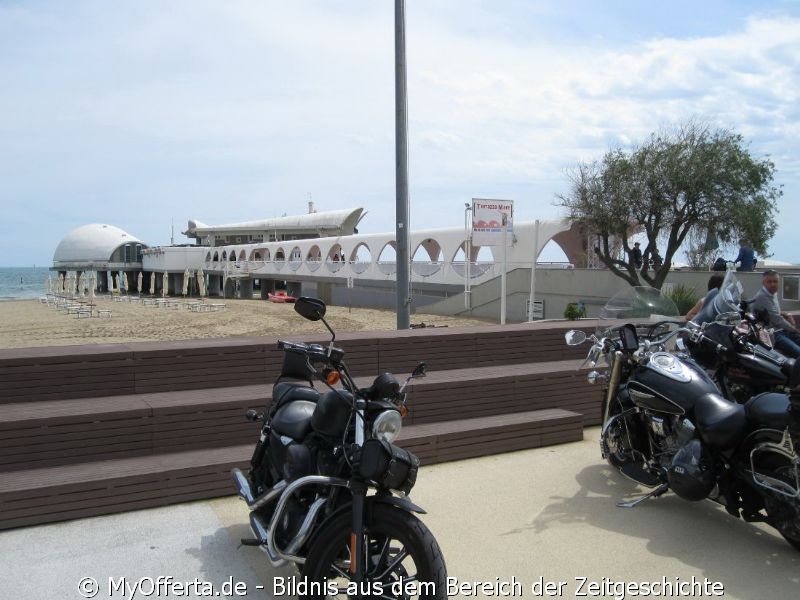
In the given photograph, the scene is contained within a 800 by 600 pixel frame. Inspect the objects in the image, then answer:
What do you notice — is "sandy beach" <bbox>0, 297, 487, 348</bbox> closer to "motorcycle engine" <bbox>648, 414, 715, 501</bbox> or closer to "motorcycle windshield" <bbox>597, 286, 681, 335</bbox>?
"motorcycle windshield" <bbox>597, 286, 681, 335</bbox>

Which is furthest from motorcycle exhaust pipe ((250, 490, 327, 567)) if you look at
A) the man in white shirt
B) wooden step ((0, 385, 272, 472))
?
the man in white shirt

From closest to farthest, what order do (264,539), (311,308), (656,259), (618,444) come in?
(311,308)
(264,539)
(618,444)
(656,259)

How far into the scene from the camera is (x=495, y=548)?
376 cm

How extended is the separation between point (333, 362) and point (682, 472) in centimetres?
217

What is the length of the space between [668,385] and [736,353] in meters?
0.73

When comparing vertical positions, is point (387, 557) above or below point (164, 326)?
above

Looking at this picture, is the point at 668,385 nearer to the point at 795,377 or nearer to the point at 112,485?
the point at 795,377

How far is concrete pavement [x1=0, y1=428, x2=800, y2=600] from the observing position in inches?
132

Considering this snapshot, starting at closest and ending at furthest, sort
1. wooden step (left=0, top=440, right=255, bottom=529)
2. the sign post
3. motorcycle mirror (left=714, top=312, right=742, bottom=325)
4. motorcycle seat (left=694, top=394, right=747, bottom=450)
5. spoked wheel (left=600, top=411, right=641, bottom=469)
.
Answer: motorcycle seat (left=694, top=394, right=747, bottom=450) → wooden step (left=0, top=440, right=255, bottom=529) → spoked wheel (left=600, top=411, right=641, bottom=469) → motorcycle mirror (left=714, top=312, right=742, bottom=325) → the sign post

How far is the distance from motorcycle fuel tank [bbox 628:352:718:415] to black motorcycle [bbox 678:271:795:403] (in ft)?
1.56

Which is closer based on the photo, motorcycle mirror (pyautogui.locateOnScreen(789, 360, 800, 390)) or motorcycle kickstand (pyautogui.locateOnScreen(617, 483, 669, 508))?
motorcycle mirror (pyautogui.locateOnScreen(789, 360, 800, 390))

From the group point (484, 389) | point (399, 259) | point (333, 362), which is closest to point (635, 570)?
point (333, 362)

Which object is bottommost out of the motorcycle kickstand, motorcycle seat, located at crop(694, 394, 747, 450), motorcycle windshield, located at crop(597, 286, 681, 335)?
the motorcycle kickstand

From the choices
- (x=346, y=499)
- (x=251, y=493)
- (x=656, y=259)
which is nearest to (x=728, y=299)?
(x=346, y=499)
